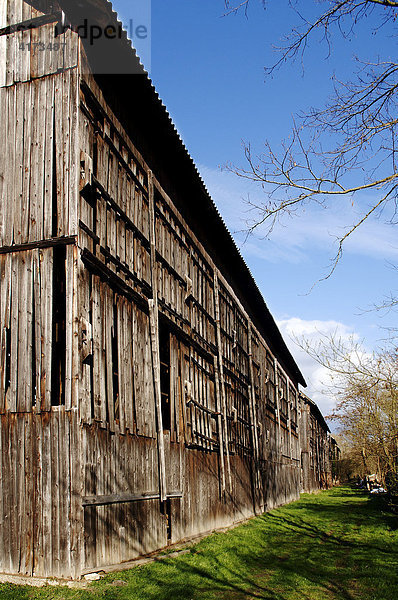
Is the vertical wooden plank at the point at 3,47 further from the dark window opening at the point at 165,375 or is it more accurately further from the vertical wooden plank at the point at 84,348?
the dark window opening at the point at 165,375

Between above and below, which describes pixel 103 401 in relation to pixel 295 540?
above

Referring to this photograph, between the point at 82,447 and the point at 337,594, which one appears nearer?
the point at 82,447

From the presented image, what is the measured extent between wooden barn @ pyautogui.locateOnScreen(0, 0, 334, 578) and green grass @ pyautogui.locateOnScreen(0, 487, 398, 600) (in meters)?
0.57

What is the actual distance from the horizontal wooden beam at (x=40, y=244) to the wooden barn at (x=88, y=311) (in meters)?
0.02

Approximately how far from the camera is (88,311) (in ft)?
28.4

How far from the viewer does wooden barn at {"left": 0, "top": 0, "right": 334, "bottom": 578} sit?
7.88 m

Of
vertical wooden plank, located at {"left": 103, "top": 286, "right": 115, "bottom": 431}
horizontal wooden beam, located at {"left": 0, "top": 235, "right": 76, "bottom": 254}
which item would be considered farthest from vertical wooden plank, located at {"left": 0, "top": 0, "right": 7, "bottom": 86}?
vertical wooden plank, located at {"left": 103, "top": 286, "right": 115, "bottom": 431}

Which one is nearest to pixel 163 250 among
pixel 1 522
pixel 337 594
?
pixel 1 522

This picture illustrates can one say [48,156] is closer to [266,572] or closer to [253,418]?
[266,572]

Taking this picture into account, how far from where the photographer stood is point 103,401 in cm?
875

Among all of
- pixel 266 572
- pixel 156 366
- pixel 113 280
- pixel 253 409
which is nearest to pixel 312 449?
pixel 253 409

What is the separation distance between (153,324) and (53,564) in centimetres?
456

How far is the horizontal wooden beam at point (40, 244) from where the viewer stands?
8.48 meters

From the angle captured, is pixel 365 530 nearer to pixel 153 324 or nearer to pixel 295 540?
pixel 295 540
